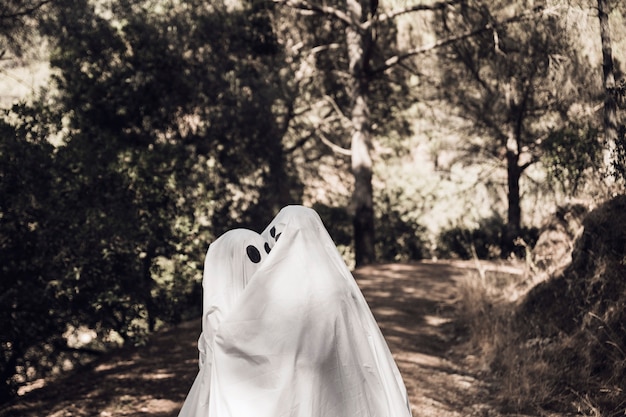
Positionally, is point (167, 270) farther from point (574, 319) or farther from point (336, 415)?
point (336, 415)

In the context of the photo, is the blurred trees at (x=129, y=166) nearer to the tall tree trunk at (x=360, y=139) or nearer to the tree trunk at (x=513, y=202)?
the tall tree trunk at (x=360, y=139)

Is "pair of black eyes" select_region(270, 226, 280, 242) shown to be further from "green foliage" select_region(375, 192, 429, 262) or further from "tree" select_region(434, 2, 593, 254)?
"green foliage" select_region(375, 192, 429, 262)

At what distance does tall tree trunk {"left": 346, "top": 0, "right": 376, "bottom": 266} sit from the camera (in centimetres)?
1518

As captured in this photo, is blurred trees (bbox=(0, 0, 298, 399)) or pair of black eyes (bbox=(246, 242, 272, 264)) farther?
blurred trees (bbox=(0, 0, 298, 399))

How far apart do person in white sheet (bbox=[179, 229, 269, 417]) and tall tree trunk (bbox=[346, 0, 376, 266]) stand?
12.1 m

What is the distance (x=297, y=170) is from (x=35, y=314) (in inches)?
451

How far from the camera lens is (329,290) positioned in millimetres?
3170

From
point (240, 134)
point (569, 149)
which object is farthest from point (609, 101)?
point (240, 134)

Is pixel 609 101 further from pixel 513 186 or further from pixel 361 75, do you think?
pixel 513 186

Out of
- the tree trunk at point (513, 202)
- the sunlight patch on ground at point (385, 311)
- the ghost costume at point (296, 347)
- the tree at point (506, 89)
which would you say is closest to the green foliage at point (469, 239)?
the tree trunk at point (513, 202)

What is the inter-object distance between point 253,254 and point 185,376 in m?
4.41

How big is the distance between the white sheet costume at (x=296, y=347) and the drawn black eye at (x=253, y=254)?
34 centimetres

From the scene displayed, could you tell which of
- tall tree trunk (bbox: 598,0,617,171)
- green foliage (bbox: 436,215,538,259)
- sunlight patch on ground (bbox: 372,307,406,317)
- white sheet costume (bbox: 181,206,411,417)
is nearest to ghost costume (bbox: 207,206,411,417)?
white sheet costume (bbox: 181,206,411,417)

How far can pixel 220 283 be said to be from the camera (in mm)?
3436
